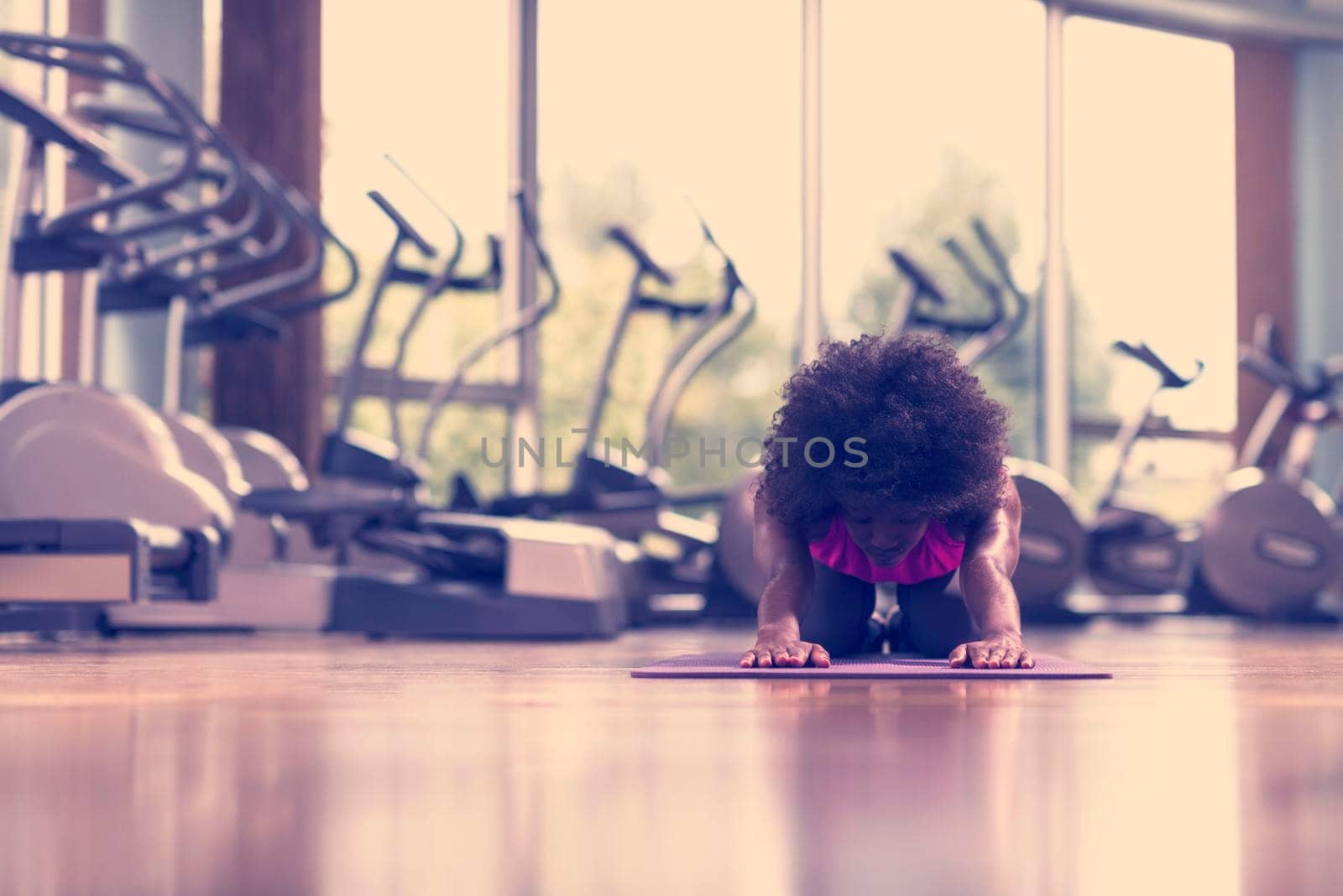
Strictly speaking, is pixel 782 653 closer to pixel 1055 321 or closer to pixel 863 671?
pixel 863 671

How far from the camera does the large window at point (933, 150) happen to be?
21.0ft

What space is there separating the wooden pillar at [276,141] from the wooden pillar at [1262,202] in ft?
14.3

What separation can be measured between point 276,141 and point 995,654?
3627mm

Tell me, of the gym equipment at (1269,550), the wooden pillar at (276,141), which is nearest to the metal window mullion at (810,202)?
the gym equipment at (1269,550)

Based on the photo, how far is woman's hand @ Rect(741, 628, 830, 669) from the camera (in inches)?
83.0

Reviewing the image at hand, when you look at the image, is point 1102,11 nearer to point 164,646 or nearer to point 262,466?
point 262,466

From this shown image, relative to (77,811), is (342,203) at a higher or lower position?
higher

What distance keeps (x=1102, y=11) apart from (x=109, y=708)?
21.0ft

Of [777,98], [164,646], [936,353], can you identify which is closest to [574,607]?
[164,646]

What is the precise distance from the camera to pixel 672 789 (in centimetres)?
108

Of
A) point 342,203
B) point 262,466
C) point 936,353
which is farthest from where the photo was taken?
point 342,203

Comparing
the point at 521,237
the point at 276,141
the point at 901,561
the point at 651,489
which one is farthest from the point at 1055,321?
the point at 901,561

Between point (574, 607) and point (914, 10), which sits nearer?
point (574, 607)

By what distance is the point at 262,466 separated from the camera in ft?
14.1
